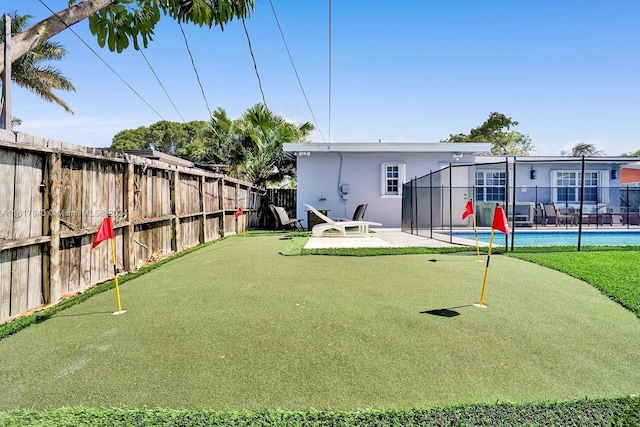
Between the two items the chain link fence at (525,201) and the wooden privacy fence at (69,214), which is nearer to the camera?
the wooden privacy fence at (69,214)

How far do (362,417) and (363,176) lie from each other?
12.6 meters

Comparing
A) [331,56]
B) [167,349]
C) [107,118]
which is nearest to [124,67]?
[107,118]

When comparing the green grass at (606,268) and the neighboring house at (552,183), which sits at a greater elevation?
the neighboring house at (552,183)

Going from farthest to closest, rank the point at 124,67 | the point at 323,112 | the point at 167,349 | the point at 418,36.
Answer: the point at 323,112
the point at 418,36
the point at 124,67
the point at 167,349

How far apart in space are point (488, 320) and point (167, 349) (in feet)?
9.13

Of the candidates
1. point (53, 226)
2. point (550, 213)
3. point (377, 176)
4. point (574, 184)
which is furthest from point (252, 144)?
point (574, 184)

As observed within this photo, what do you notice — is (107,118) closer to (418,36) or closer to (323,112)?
A: (323,112)

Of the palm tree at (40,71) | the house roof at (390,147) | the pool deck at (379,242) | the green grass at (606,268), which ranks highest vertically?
the palm tree at (40,71)

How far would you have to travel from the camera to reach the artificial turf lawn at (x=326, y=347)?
1.98 metres

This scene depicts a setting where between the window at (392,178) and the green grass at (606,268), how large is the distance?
290 inches

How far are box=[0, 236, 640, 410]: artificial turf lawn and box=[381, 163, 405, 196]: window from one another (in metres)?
9.58

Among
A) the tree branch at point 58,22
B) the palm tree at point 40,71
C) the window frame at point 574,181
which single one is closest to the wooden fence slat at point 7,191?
the tree branch at point 58,22

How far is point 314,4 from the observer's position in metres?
9.62

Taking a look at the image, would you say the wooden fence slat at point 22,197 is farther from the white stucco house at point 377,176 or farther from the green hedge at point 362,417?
the white stucco house at point 377,176
